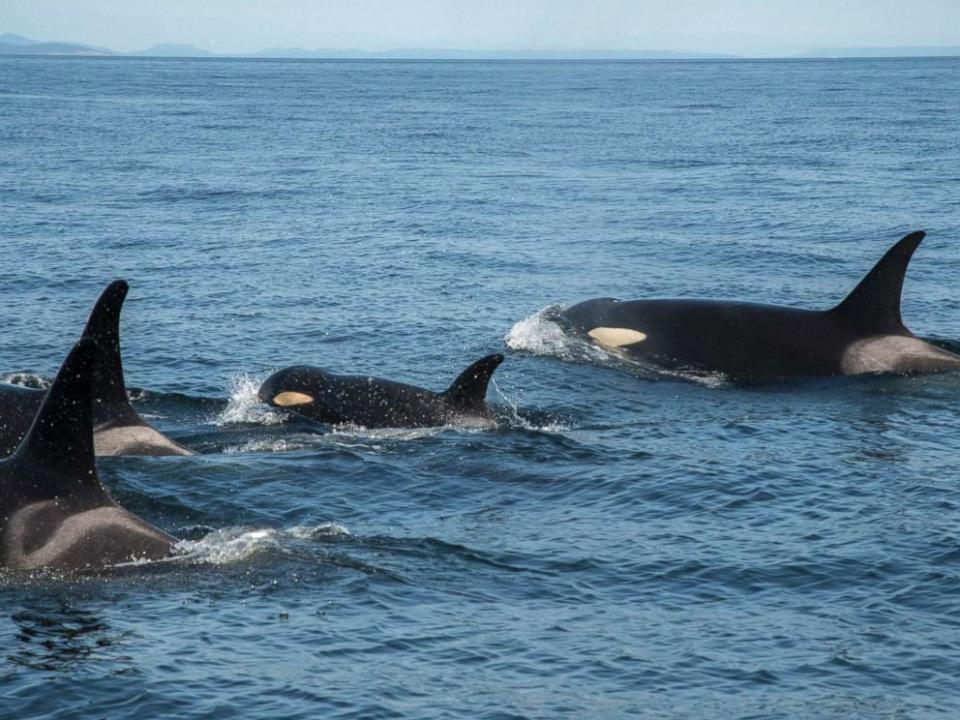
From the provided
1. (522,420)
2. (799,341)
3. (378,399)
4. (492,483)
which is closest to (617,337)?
(799,341)

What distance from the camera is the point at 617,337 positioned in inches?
793

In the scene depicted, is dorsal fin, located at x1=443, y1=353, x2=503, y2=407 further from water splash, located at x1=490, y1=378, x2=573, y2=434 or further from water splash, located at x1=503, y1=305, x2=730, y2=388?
water splash, located at x1=503, y1=305, x2=730, y2=388

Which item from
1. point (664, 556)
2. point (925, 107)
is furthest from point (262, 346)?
point (925, 107)

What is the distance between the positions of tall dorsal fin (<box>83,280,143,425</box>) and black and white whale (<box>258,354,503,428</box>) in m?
2.63

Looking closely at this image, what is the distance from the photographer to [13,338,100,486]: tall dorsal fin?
10293 millimetres

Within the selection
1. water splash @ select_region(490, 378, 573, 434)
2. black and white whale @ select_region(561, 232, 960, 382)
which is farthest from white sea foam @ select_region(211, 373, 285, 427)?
black and white whale @ select_region(561, 232, 960, 382)

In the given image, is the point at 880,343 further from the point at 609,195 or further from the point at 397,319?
the point at 609,195

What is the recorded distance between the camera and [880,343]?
1903 centimetres

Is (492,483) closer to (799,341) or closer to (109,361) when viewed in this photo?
(109,361)

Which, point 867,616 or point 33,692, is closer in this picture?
point 33,692

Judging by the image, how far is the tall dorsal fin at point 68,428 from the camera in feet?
33.8

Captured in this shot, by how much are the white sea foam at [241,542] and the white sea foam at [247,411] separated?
3913 mm

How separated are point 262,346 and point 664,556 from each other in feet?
33.4

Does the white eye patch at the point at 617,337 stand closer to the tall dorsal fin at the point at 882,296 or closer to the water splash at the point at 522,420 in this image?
the water splash at the point at 522,420
